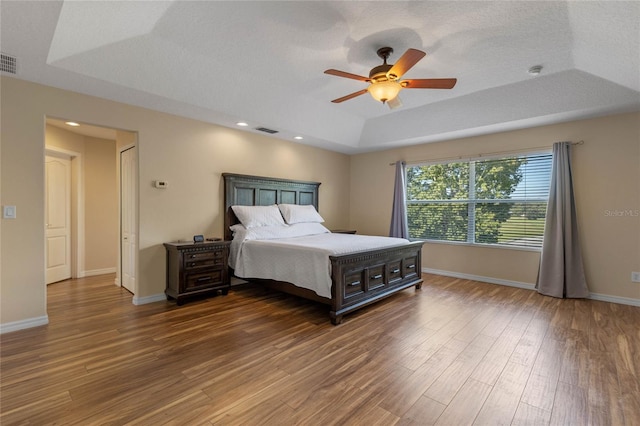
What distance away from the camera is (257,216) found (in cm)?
448

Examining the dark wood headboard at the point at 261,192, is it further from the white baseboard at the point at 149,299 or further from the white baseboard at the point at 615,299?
the white baseboard at the point at 615,299

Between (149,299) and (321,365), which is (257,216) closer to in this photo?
(149,299)

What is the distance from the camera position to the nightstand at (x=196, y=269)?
12.0 ft

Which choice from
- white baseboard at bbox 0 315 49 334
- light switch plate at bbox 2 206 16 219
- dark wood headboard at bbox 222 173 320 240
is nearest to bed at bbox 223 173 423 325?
dark wood headboard at bbox 222 173 320 240

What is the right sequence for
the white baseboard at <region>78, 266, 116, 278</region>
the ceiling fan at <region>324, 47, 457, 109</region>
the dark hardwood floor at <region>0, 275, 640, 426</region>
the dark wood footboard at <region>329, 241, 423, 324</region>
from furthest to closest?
the white baseboard at <region>78, 266, 116, 278</region>
the dark wood footboard at <region>329, 241, 423, 324</region>
the ceiling fan at <region>324, 47, 457, 109</region>
the dark hardwood floor at <region>0, 275, 640, 426</region>

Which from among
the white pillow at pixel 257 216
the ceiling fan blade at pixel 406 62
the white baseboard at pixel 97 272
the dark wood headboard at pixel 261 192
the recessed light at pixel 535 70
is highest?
the recessed light at pixel 535 70

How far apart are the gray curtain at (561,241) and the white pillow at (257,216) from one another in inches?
154

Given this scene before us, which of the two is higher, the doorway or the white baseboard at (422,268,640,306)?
the doorway

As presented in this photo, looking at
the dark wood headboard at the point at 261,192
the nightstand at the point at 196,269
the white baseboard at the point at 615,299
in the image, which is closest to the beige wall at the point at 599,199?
the white baseboard at the point at 615,299

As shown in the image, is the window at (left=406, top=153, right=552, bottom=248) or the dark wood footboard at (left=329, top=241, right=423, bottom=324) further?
the window at (left=406, top=153, right=552, bottom=248)

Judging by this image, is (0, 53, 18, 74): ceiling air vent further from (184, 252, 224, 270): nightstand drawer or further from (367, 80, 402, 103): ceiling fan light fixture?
(367, 80, 402, 103): ceiling fan light fixture

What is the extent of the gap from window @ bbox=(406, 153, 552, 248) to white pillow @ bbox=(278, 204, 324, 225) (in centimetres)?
204

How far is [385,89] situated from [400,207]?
3373mm

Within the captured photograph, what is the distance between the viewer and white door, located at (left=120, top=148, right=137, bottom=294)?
12.8 feet
